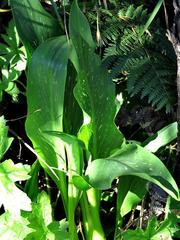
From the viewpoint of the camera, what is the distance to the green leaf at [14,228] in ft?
3.65

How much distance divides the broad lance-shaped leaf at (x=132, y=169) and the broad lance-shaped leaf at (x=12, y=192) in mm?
163

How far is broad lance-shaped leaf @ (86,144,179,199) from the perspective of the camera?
97 cm

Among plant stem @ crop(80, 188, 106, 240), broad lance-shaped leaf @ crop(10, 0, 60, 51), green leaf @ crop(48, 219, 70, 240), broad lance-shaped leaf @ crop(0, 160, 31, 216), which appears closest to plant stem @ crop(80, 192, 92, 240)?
plant stem @ crop(80, 188, 106, 240)

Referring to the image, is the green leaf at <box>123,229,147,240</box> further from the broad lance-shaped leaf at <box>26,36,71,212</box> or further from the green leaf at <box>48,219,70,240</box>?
the broad lance-shaped leaf at <box>26,36,71,212</box>

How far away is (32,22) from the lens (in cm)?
124

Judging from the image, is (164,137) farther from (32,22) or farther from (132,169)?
(32,22)

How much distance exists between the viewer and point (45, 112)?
118 cm

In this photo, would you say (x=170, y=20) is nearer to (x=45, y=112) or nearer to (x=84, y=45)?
(x=84, y=45)

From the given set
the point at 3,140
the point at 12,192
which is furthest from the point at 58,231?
the point at 3,140

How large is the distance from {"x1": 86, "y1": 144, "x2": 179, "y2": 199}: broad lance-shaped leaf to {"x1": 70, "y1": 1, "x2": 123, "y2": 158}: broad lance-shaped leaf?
12 cm

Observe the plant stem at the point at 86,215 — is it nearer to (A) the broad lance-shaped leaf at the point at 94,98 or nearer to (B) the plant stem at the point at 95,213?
(B) the plant stem at the point at 95,213

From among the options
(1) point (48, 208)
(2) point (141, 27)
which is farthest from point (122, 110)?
(1) point (48, 208)

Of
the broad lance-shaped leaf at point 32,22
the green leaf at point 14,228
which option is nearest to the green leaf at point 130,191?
the green leaf at point 14,228

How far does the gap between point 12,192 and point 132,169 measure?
29cm
